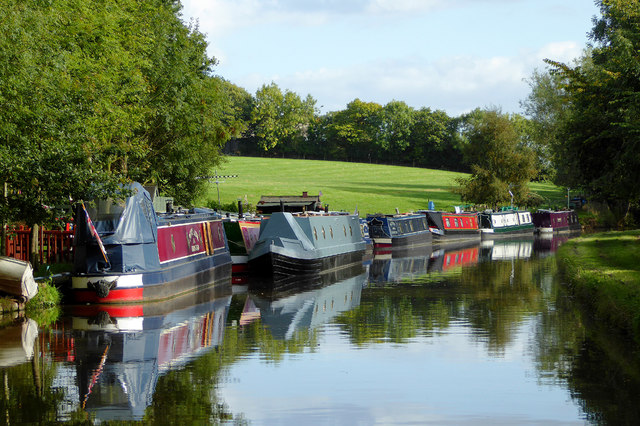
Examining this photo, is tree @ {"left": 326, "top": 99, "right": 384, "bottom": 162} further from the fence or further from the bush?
the fence

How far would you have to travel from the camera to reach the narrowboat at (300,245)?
3119 centimetres

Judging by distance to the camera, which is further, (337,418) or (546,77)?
(546,77)

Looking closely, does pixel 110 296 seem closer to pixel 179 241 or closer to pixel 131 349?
pixel 179 241

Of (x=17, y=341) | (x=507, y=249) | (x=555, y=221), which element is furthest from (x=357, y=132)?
(x=17, y=341)

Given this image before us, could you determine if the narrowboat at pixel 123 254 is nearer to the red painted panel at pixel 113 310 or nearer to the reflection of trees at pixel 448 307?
the red painted panel at pixel 113 310

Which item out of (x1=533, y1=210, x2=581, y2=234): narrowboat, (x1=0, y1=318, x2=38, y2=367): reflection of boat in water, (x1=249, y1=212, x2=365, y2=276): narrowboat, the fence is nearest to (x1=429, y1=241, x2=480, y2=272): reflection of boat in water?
(x1=249, y1=212, x2=365, y2=276): narrowboat

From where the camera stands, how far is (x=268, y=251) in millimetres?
30672

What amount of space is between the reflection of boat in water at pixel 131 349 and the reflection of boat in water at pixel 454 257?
1667 centimetres

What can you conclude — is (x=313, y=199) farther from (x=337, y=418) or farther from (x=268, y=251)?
(x=337, y=418)

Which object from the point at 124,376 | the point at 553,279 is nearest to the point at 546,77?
the point at 553,279

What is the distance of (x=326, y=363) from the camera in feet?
51.0

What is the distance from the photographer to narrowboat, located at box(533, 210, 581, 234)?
71125 mm

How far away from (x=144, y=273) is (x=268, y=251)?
8.45m

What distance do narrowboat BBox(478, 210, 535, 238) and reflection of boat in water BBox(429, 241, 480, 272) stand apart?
704cm
